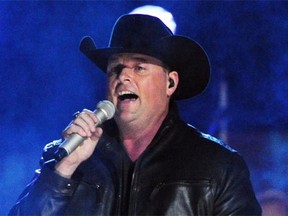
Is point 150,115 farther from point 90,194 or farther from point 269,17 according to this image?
point 269,17

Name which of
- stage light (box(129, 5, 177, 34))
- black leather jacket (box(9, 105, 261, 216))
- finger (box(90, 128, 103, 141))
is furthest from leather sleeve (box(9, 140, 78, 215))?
stage light (box(129, 5, 177, 34))

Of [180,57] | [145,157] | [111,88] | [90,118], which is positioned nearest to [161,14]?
[180,57]

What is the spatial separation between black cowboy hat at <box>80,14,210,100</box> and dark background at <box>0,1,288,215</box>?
431 mm

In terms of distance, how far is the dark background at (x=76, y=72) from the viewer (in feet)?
8.57

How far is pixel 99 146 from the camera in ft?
6.93

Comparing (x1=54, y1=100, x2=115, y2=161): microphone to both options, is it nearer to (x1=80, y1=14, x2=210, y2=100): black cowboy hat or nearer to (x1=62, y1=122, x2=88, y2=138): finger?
(x1=62, y1=122, x2=88, y2=138): finger

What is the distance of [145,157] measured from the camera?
6.60ft

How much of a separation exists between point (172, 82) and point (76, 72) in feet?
2.28

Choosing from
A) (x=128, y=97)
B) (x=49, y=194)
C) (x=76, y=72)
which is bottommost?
(x=49, y=194)

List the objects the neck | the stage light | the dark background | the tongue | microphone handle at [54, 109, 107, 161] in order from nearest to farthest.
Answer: microphone handle at [54, 109, 107, 161] < the tongue < the neck < the stage light < the dark background

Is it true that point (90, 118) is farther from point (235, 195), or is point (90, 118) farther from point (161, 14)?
point (161, 14)

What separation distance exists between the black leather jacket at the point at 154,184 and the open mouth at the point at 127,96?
0.61 ft

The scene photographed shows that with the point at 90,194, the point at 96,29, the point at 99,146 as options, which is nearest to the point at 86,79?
the point at 96,29

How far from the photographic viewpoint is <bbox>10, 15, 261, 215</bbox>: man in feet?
6.31
